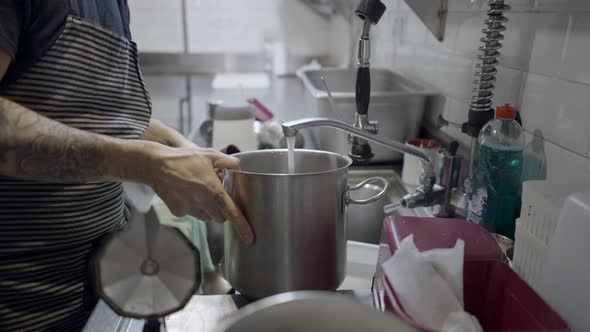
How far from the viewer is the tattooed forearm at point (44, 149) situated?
59 centimetres

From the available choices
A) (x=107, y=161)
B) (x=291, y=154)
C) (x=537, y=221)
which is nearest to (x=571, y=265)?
(x=537, y=221)

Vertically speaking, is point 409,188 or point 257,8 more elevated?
point 257,8

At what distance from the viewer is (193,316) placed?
608 mm

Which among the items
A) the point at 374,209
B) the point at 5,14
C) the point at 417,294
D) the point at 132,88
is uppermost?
the point at 5,14

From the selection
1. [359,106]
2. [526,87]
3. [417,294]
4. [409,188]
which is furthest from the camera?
[409,188]

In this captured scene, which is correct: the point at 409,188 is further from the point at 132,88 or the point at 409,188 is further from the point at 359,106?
the point at 132,88

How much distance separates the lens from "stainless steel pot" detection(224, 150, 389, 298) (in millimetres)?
547

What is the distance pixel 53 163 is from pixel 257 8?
276 centimetres

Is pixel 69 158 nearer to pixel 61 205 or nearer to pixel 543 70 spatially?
pixel 61 205

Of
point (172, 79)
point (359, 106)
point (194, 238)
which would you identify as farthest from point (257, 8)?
point (194, 238)

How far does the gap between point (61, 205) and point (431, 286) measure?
24.1 inches

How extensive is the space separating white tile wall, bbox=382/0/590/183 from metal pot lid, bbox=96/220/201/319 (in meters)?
0.62

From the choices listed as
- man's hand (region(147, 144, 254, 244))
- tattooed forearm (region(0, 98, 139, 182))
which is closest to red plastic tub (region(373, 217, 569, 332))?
man's hand (region(147, 144, 254, 244))

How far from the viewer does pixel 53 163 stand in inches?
24.4
